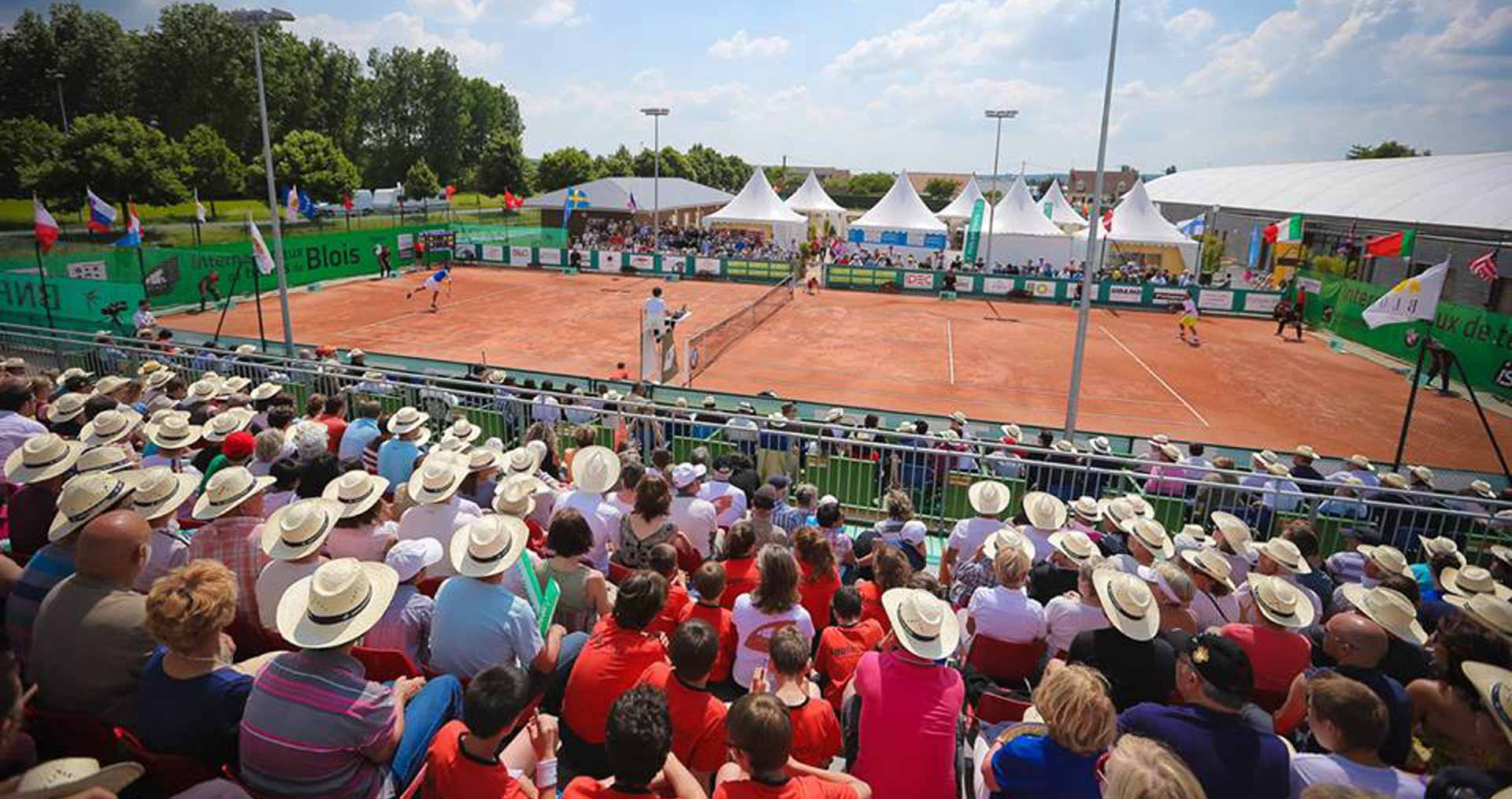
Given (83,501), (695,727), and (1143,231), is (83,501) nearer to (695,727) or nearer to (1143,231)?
(695,727)

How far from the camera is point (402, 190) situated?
7844 centimetres

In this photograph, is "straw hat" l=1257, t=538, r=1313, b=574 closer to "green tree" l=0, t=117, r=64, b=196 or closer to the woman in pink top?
the woman in pink top

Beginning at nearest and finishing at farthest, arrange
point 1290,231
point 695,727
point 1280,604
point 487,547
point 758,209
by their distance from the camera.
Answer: point 695,727
point 487,547
point 1280,604
point 1290,231
point 758,209

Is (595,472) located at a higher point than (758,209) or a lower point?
lower

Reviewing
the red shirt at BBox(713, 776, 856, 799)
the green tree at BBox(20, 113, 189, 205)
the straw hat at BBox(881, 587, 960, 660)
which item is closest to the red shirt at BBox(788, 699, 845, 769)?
the straw hat at BBox(881, 587, 960, 660)

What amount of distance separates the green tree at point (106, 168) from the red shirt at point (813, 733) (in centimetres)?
4933

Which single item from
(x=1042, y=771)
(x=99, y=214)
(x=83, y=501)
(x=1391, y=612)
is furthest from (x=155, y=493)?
(x=99, y=214)

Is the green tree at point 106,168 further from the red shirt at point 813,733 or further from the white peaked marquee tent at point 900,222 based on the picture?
the red shirt at point 813,733

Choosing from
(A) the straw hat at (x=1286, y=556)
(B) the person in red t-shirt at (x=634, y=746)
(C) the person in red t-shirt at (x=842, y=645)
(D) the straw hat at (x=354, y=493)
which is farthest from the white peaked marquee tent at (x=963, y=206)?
(B) the person in red t-shirt at (x=634, y=746)

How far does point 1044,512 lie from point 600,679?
4.33 meters

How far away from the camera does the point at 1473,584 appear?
5.82 metres

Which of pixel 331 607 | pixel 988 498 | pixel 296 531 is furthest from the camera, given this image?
pixel 988 498

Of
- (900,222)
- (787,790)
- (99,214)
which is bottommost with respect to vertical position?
(787,790)

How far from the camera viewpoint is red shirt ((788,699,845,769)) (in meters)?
3.78
